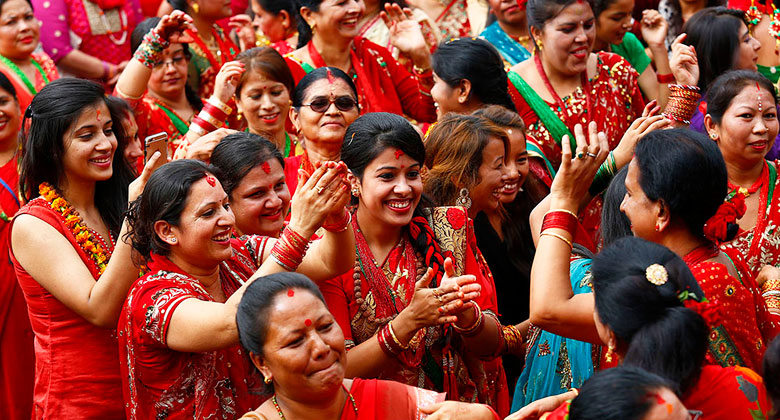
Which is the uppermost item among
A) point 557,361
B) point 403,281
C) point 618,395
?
point 618,395

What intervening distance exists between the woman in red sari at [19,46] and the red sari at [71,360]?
2288mm

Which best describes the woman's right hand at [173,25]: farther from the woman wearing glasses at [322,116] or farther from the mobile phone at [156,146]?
the mobile phone at [156,146]

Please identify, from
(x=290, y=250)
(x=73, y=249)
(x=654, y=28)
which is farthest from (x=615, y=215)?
(x=654, y=28)

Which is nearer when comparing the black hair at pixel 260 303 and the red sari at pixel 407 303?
the black hair at pixel 260 303

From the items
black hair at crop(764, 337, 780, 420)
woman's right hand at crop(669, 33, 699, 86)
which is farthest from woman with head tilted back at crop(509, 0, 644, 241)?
black hair at crop(764, 337, 780, 420)

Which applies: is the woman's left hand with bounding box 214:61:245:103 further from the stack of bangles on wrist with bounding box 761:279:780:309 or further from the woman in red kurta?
the stack of bangles on wrist with bounding box 761:279:780:309

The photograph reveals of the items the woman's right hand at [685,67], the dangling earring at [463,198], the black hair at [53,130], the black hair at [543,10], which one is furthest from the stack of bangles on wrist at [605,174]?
the black hair at [53,130]

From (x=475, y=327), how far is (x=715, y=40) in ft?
9.03

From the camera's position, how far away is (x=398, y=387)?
113 inches

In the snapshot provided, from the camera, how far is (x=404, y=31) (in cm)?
564

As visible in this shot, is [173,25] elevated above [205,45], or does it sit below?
above

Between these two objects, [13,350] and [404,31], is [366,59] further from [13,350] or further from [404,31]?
[13,350]

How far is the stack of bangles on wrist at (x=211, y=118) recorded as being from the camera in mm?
4426

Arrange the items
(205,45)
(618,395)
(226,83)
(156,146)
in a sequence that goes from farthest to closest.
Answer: (205,45) < (226,83) < (156,146) < (618,395)
